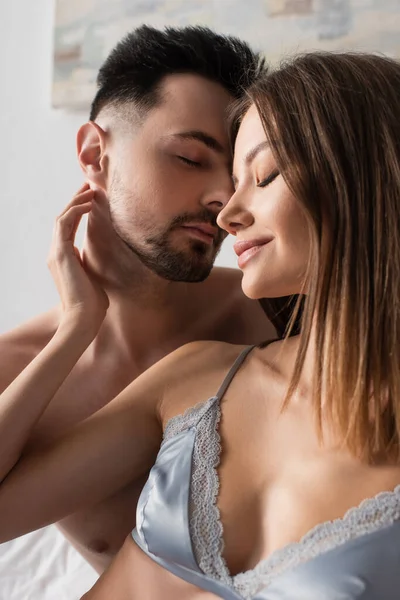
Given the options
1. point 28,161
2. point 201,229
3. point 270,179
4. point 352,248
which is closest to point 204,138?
point 201,229

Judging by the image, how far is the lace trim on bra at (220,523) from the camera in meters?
0.87

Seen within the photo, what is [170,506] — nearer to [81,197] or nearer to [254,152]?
[254,152]

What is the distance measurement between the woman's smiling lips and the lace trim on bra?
0.70 feet

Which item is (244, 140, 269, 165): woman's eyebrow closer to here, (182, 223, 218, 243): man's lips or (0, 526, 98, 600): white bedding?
(182, 223, 218, 243): man's lips

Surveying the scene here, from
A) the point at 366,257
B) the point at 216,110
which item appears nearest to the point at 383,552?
the point at 366,257

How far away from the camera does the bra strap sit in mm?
1093

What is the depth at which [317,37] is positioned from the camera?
2.04 m

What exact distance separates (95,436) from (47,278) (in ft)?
4.55

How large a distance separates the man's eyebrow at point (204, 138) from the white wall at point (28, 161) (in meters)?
1.08

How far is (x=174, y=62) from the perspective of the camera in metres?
1.43

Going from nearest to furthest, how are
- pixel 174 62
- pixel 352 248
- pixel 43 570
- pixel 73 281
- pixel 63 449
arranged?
1. pixel 352 248
2. pixel 63 449
3. pixel 73 281
4. pixel 174 62
5. pixel 43 570

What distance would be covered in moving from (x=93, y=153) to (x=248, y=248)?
2.04 ft

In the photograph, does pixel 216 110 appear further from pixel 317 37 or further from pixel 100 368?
pixel 317 37

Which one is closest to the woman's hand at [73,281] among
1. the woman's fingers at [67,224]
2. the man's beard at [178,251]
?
the woman's fingers at [67,224]
